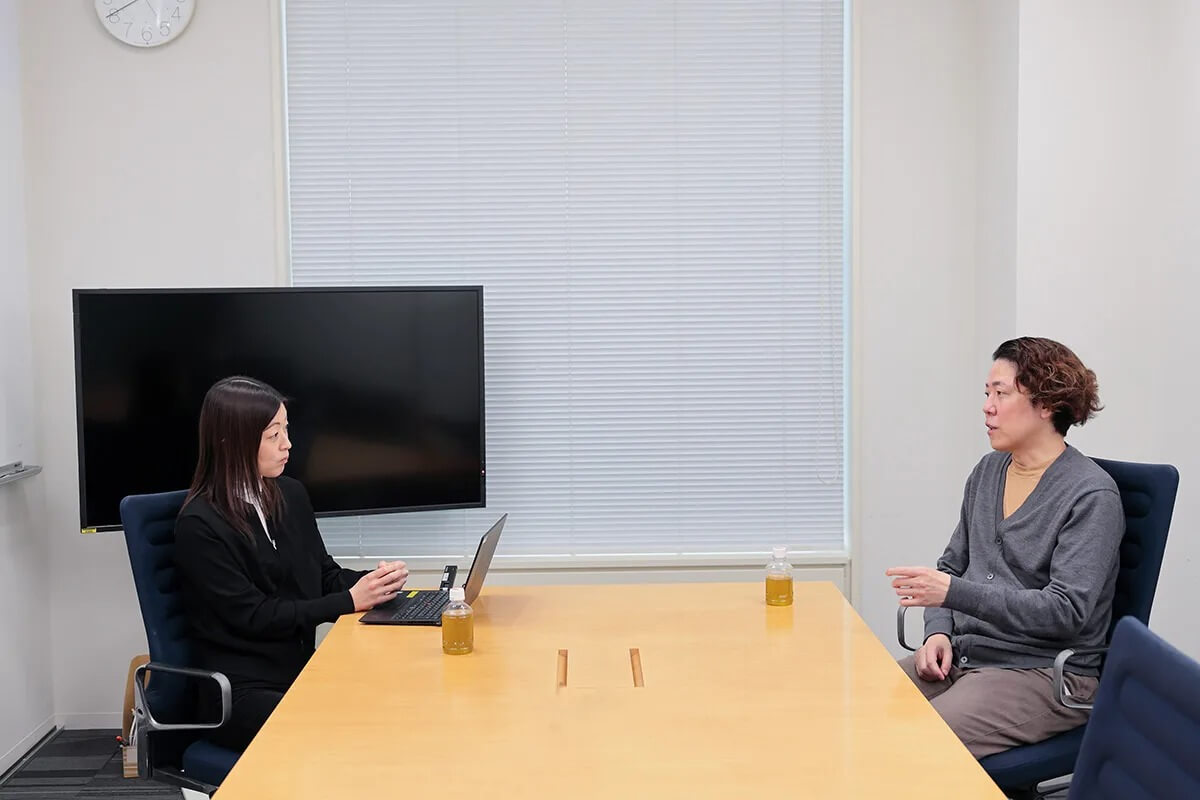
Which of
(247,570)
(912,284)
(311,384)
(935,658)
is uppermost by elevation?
(912,284)

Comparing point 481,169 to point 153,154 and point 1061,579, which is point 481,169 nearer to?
point 153,154

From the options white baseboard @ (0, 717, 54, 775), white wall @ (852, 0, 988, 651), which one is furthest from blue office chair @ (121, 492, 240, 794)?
white wall @ (852, 0, 988, 651)

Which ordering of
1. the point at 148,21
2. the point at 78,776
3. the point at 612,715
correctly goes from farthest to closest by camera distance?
the point at 148,21, the point at 78,776, the point at 612,715

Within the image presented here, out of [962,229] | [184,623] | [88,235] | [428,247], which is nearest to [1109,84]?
[962,229]

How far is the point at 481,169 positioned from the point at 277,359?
106cm

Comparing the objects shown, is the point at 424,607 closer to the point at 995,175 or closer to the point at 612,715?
the point at 612,715

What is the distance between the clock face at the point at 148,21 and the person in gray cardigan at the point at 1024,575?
311cm

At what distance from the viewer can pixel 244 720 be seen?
100 inches

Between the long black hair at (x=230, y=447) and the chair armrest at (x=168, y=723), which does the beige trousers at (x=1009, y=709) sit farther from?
the long black hair at (x=230, y=447)

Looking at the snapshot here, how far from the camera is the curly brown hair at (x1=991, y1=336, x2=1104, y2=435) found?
267 centimetres

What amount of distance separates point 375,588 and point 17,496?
1.85m

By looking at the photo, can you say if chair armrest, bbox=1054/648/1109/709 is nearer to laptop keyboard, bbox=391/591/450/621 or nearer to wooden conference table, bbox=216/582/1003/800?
wooden conference table, bbox=216/582/1003/800

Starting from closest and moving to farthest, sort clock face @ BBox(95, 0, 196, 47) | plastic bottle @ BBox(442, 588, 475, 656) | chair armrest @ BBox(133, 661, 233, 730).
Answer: plastic bottle @ BBox(442, 588, 475, 656) → chair armrest @ BBox(133, 661, 233, 730) → clock face @ BBox(95, 0, 196, 47)

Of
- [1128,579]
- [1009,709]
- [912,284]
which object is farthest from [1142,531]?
[912,284]
